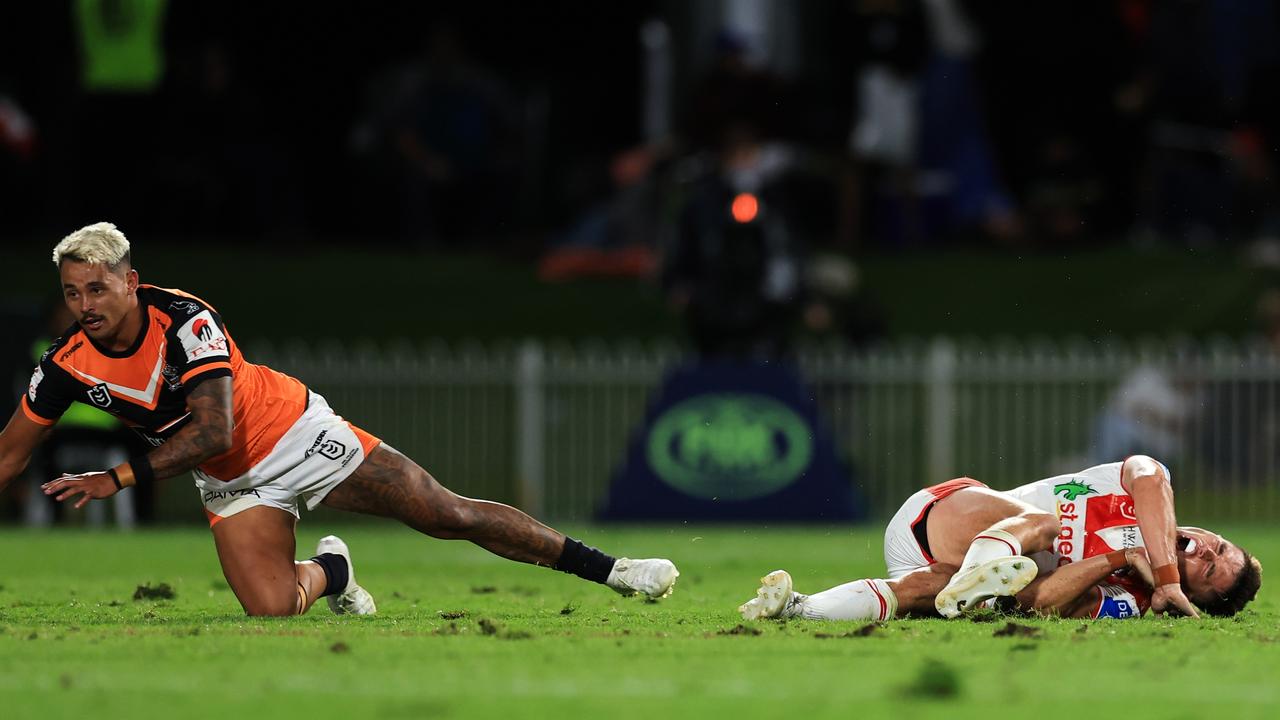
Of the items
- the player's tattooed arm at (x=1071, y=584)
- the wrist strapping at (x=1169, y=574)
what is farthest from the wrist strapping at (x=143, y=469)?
the wrist strapping at (x=1169, y=574)

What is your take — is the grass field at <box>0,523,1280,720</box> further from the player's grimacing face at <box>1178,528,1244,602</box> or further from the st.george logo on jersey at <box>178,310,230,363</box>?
the st.george logo on jersey at <box>178,310,230,363</box>

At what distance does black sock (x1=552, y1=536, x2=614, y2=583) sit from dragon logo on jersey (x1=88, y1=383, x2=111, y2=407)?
216cm

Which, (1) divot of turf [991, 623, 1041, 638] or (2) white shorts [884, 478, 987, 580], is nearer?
(1) divot of turf [991, 623, 1041, 638]

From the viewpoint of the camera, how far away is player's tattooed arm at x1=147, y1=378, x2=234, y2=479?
29.5 ft

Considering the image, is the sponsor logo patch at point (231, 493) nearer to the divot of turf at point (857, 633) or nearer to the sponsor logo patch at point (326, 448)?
the sponsor logo patch at point (326, 448)

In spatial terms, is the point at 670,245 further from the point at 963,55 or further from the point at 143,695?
the point at 143,695

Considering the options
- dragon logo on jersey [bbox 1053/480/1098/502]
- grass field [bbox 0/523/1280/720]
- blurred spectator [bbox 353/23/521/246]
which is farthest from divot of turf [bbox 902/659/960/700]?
blurred spectator [bbox 353/23/521/246]

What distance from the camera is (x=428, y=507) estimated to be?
380 inches

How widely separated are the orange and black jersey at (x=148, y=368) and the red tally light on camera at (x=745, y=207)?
30.5ft

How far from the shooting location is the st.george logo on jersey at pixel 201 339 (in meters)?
9.22

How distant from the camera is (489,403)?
19.7m

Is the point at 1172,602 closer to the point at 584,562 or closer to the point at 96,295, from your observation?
the point at 584,562

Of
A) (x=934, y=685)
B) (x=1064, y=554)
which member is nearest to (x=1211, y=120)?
(x=1064, y=554)

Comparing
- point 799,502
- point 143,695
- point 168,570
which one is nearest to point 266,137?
point 799,502
